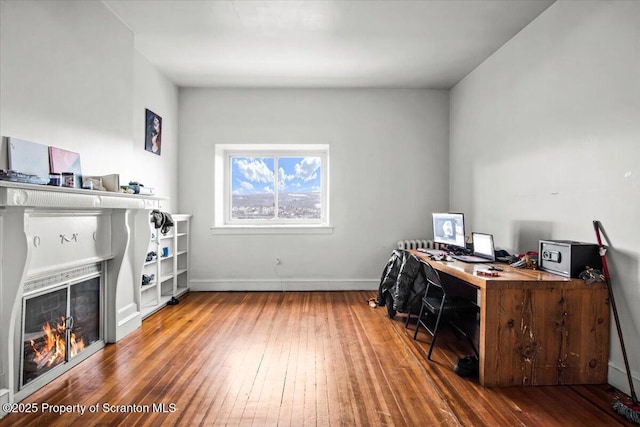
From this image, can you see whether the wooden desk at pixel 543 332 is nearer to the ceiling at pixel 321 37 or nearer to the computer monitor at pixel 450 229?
the computer monitor at pixel 450 229

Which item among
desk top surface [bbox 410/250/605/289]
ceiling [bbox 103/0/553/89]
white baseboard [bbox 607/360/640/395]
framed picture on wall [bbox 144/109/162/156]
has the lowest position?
white baseboard [bbox 607/360/640/395]

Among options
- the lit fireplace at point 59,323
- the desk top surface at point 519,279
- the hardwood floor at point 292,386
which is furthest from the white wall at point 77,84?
the desk top surface at point 519,279

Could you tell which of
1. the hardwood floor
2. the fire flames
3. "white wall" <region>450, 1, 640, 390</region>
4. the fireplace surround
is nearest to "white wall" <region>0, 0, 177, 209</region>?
the fireplace surround

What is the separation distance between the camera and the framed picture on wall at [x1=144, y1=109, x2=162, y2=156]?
3.86 m

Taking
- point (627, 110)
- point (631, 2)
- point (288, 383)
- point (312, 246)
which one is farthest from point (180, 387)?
point (631, 2)

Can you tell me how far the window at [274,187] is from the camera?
5168 mm

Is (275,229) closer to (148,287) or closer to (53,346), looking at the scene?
(148,287)

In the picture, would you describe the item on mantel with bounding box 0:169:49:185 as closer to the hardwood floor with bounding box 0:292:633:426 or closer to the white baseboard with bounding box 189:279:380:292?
the hardwood floor with bounding box 0:292:633:426

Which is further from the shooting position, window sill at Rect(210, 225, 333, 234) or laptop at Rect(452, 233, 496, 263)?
window sill at Rect(210, 225, 333, 234)

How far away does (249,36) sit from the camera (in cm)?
337

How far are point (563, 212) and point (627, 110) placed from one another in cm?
83

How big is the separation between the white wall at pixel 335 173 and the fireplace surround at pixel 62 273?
1560mm

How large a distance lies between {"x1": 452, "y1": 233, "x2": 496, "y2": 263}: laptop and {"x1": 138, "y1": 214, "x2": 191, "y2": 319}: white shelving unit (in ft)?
10.4

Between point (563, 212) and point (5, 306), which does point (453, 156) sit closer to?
point (563, 212)
